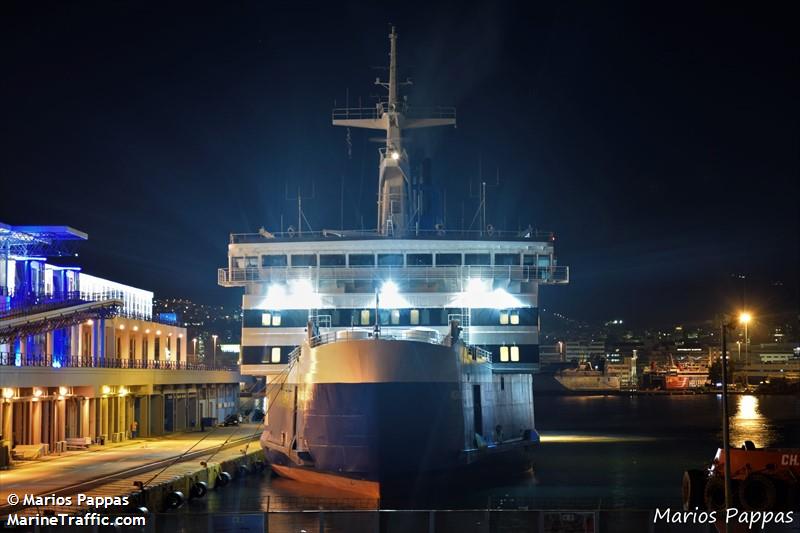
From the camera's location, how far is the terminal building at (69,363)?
37781 mm

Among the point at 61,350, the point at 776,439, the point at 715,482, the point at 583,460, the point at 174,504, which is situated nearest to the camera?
the point at 715,482

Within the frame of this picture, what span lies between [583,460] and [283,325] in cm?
1838

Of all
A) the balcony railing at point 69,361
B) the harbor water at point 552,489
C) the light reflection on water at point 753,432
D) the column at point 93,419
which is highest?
the balcony railing at point 69,361

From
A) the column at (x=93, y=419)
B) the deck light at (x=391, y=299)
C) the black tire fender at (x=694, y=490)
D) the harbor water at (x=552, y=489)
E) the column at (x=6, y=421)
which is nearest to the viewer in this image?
the black tire fender at (x=694, y=490)

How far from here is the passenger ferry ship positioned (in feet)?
96.4

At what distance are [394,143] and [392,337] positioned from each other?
13.6 m

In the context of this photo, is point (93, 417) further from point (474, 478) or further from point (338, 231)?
point (474, 478)

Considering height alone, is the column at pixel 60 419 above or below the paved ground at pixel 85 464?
above

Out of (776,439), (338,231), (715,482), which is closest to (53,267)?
(338,231)

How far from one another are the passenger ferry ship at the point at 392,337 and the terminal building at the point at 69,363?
722 centimetres

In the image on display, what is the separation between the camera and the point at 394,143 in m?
42.6

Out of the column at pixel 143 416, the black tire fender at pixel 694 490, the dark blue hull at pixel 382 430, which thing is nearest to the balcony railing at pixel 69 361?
the column at pixel 143 416

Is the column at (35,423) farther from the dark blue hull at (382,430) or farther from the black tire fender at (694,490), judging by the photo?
the black tire fender at (694,490)

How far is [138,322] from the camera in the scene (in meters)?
56.8
